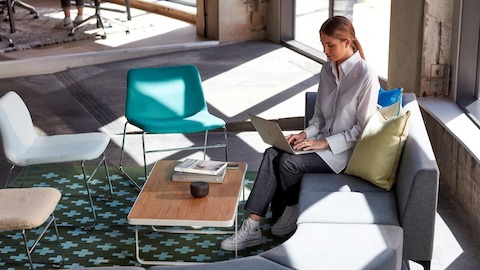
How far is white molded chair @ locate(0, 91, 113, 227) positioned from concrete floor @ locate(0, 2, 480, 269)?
858 mm

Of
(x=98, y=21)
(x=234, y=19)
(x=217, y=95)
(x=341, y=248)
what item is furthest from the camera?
(x=98, y=21)

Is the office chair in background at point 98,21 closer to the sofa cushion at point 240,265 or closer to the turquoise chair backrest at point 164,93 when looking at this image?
the turquoise chair backrest at point 164,93

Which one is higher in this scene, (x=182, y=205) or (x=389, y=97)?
(x=389, y=97)

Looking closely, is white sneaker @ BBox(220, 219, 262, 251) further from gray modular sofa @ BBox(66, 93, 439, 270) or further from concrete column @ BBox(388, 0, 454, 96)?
concrete column @ BBox(388, 0, 454, 96)

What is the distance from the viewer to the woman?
525cm

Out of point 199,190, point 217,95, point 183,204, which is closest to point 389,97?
point 199,190

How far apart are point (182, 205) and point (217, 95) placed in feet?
12.7

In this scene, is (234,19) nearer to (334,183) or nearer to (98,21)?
(98,21)

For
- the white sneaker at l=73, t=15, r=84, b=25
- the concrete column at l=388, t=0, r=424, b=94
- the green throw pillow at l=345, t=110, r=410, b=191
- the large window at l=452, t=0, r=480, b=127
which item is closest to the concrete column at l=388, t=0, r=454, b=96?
the concrete column at l=388, t=0, r=424, b=94

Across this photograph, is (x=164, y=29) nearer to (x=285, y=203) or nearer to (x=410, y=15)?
(x=410, y=15)

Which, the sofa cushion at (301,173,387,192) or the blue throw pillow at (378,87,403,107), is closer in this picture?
the sofa cushion at (301,173,387,192)

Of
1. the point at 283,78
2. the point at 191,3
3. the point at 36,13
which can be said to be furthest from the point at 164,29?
the point at 283,78

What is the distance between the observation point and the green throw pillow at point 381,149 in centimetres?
497

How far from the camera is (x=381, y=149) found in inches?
197
